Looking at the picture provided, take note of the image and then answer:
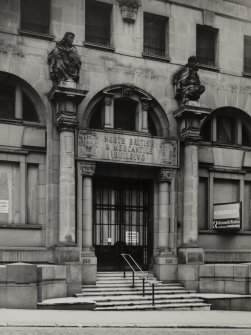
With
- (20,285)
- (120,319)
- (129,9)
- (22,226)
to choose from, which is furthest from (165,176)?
(120,319)

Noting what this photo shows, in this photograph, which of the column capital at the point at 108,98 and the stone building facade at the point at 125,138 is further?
the column capital at the point at 108,98

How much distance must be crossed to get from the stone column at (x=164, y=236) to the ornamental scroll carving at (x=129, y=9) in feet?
19.1

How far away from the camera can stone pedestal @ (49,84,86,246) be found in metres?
20.6

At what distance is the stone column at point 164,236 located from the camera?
22.4 metres

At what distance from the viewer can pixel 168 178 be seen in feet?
75.1

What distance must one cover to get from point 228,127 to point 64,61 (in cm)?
806

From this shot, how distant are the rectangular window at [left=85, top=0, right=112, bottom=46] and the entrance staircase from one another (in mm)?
8616

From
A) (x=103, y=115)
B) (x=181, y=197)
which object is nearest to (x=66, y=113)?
(x=103, y=115)

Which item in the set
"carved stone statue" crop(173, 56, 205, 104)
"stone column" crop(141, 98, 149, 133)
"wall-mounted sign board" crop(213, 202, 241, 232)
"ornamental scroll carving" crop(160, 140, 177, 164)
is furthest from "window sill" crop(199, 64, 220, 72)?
"wall-mounted sign board" crop(213, 202, 241, 232)

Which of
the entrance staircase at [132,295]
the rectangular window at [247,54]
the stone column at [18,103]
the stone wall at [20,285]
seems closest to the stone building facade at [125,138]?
the stone column at [18,103]

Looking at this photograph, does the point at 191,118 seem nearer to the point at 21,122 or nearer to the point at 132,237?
the point at 132,237

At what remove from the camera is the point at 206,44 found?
25344 millimetres

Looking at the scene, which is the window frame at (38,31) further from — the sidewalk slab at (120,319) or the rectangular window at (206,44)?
the sidewalk slab at (120,319)

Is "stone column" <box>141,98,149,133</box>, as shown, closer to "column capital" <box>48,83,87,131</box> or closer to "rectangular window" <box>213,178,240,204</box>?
"column capital" <box>48,83,87,131</box>
